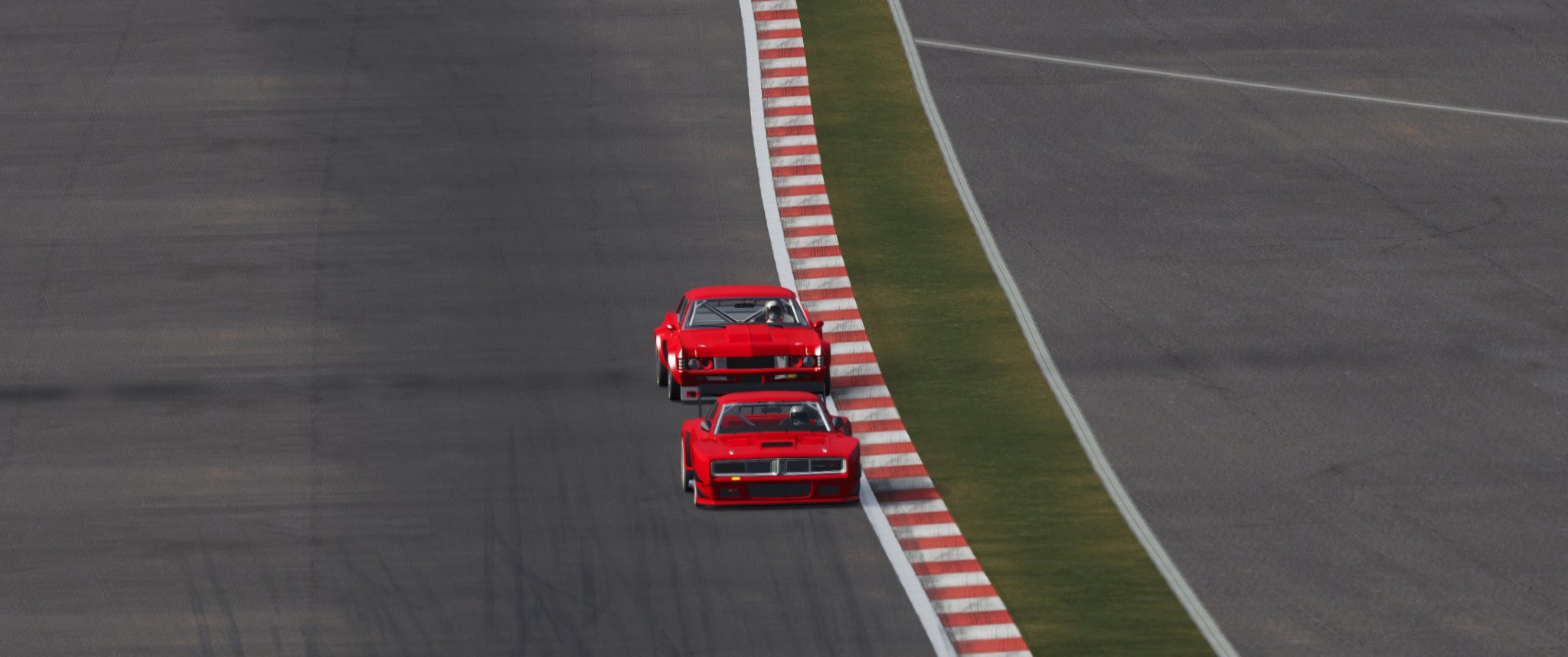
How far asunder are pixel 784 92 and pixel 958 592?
13.9m

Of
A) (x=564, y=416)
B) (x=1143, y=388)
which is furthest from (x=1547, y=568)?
(x=564, y=416)

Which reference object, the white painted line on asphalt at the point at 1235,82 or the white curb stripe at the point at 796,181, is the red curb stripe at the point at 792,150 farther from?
the white painted line on asphalt at the point at 1235,82

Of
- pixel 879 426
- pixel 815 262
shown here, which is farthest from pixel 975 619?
pixel 815 262

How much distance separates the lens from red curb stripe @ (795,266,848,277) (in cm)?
2480

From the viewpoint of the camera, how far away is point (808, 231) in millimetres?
26016

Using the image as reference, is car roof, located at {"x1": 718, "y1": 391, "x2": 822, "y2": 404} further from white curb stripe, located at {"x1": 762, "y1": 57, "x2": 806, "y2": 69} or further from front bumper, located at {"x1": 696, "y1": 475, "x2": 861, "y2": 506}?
white curb stripe, located at {"x1": 762, "y1": 57, "x2": 806, "y2": 69}

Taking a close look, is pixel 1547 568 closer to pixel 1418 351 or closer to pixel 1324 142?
pixel 1418 351

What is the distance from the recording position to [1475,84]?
30.8 metres

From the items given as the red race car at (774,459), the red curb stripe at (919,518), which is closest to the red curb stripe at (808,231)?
the red race car at (774,459)

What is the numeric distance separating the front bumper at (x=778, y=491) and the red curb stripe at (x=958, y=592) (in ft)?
4.67

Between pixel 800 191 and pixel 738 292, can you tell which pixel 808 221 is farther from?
pixel 738 292

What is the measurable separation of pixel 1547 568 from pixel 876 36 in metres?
16.7

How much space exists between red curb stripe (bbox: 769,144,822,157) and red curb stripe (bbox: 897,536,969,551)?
10.3 meters

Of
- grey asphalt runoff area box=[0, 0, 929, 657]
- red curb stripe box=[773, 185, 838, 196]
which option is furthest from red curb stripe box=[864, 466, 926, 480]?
red curb stripe box=[773, 185, 838, 196]
